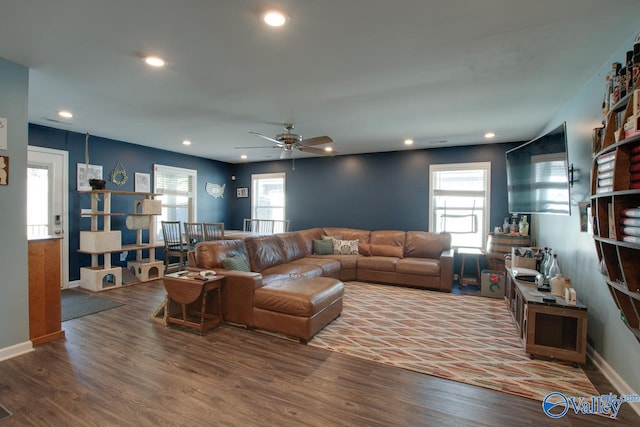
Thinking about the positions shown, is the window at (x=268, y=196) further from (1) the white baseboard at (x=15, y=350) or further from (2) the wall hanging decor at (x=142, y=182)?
(1) the white baseboard at (x=15, y=350)

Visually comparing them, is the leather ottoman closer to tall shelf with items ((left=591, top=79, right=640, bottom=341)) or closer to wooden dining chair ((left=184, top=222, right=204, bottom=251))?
tall shelf with items ((left=591, top=79, right=640, bottom=341))

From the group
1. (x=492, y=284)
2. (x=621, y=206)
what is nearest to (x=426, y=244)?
(x=492, y=284)

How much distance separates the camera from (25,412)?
191cm

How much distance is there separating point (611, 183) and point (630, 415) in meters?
1.63

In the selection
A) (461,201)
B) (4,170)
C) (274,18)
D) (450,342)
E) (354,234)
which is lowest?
(450,342)

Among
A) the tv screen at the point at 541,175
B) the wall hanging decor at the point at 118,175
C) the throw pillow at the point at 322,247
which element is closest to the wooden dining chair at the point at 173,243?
the wall hanging decor at the point at 118,175

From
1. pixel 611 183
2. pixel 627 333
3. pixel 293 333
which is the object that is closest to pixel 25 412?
pixel 293 333

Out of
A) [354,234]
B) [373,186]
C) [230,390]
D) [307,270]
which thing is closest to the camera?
[230,390]

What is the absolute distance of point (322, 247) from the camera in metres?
5.88

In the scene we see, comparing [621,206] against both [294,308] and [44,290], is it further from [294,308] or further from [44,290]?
[44,290]

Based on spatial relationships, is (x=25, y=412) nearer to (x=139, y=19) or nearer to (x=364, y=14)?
(x=139, y=19)

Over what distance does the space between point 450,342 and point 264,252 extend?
262 cm

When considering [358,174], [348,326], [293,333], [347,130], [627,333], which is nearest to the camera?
[627,333]

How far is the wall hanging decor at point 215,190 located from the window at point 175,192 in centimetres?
39
